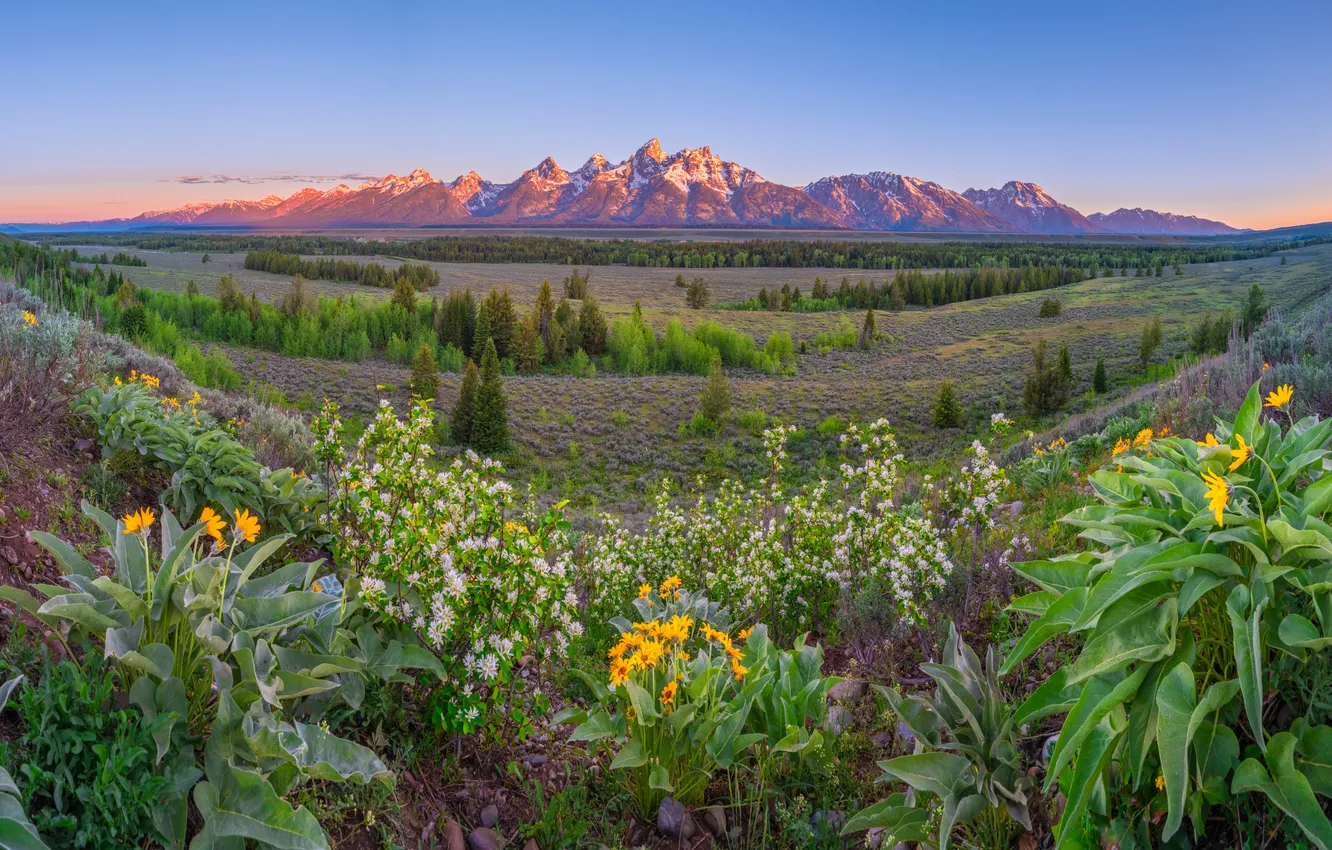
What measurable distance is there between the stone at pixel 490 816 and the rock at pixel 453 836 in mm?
117

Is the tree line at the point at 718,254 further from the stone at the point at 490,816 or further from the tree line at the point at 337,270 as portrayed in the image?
the stone at the point at 490,816

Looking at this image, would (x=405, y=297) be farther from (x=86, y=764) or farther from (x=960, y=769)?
(x=960, y=769)

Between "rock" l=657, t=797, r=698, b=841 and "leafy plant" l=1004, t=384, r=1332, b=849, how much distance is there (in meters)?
1.28

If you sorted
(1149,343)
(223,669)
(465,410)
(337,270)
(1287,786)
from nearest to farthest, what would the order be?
(1287,786), (223,669), (465,410), (1149,343), (337,270)

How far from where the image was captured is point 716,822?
2.75m

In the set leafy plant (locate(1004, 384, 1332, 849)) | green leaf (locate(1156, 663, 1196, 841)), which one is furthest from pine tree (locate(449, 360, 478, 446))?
green leaf (locate(1156, 663, 1196, 841))

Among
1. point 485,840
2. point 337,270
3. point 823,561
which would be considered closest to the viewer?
point 485,840

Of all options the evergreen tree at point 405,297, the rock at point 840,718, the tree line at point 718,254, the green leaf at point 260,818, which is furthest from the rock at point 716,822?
the tree line at point 718,254

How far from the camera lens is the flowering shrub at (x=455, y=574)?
274 cm

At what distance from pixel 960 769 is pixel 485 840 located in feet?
5.46

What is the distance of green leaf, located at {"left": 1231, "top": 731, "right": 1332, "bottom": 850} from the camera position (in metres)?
1.60

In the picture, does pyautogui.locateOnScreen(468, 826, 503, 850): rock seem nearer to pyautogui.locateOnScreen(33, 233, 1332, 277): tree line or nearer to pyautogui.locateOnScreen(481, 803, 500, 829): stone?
pyautogui.locateOnScreen(481, 803, 500, 829): stone

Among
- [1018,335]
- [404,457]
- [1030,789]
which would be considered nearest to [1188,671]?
[1030,789]

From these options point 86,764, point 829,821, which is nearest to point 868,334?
point 829,821
